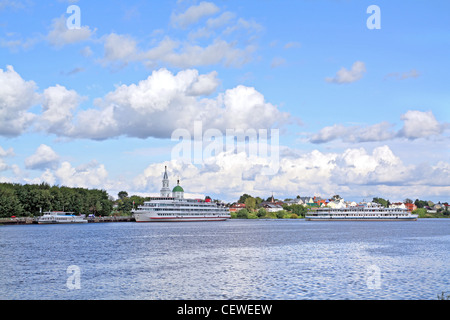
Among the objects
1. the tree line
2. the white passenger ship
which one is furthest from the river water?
the white passenger ship

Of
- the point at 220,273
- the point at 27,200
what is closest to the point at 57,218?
the point at 27,200

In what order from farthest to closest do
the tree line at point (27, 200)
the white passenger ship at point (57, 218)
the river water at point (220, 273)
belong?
the white passenger ship at point (57, 218), the tree line at point (27, 200), the river water at point (220, 273)

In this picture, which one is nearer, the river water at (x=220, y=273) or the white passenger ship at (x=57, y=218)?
the river water at (x=220, y=273)

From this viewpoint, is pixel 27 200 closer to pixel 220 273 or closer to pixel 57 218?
pixel 57 218

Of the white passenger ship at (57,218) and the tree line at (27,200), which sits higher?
the tree line at (27,200)

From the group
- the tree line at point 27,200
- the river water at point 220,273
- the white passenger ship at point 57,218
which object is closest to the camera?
the river water at point 220,273

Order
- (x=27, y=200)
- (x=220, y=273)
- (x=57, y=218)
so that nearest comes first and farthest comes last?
(x=220, y=273) < (x=27, y=200) < (x=57, y=218)

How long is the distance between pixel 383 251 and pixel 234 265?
103ft

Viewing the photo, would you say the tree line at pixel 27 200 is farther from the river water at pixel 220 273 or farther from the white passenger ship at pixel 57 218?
the river water at pixel 220 273

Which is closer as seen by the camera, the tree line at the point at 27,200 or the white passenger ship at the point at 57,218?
the tree line at the point at 27,200

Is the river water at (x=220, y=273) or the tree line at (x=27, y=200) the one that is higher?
the tree line at (x=27, y=200)

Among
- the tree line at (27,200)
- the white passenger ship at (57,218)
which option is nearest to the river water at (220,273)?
the tree line at (27,200)
